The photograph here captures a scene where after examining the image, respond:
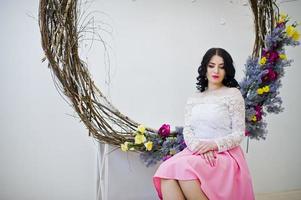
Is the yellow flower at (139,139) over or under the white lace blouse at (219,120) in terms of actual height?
under

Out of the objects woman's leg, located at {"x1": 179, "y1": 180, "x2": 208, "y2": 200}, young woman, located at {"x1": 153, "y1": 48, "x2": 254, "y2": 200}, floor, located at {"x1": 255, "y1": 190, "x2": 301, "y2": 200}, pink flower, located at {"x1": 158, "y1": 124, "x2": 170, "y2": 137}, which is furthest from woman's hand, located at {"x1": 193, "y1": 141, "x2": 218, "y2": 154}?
floor, located at {"x1": 255, "y1": 190, "x2": 301, "y2": 200}

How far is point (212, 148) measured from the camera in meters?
1.29

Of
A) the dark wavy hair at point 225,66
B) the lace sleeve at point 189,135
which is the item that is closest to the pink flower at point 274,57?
the dark wavy hair at point 225,66

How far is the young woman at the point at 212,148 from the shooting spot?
3.96 ft

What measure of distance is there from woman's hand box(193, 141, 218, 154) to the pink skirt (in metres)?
0.03

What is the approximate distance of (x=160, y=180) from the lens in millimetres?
1278

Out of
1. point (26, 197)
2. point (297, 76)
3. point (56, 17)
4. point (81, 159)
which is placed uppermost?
point (56, 17)

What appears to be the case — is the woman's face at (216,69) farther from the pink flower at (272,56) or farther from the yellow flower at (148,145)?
the yellow flower at (148,145)

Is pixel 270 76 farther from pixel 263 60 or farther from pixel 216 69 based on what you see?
pixel 216 69

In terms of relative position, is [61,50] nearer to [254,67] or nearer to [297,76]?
[254,67]

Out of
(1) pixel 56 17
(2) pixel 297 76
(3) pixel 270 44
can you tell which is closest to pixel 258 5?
(3) pixel 270 44

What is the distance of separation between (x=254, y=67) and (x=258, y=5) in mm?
396

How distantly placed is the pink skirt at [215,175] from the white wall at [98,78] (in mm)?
763

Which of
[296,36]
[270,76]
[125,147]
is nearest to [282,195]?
[270,76]
